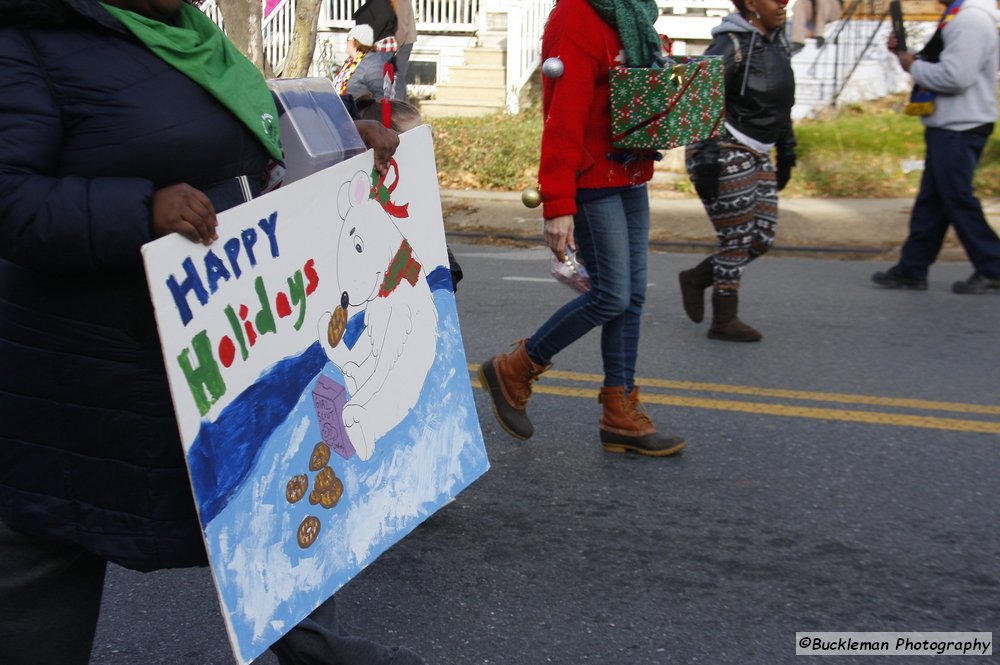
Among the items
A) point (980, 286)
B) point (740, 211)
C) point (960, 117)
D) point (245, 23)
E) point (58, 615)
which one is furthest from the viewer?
point (245, 23)

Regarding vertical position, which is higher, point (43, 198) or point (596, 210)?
point (43, 198)

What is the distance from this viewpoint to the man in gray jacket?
7219 millimetres

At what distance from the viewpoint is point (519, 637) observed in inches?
125

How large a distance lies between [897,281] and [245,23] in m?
6.42

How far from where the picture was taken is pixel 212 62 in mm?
2254

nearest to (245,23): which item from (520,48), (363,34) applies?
(363,34)

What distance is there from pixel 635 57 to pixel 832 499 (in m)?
1.69

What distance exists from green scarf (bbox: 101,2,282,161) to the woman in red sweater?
159cm

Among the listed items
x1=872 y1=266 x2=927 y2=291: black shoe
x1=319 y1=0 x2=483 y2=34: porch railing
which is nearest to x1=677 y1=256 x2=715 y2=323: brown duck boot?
x1=872 y1=266 x2=927 y2=291: black shoe

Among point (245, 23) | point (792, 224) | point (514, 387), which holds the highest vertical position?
point (245, 23)

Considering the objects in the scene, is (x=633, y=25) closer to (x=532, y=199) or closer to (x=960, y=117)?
(x=532, y=199)

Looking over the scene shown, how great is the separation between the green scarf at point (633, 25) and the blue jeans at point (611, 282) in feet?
1.57

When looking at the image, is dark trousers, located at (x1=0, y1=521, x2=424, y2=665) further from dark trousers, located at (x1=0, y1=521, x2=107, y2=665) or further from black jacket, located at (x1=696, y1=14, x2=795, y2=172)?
black jacket, located at (x1=696, y1=14, x2=795, y2=172)

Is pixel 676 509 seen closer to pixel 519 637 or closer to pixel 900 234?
pixel 519 637
